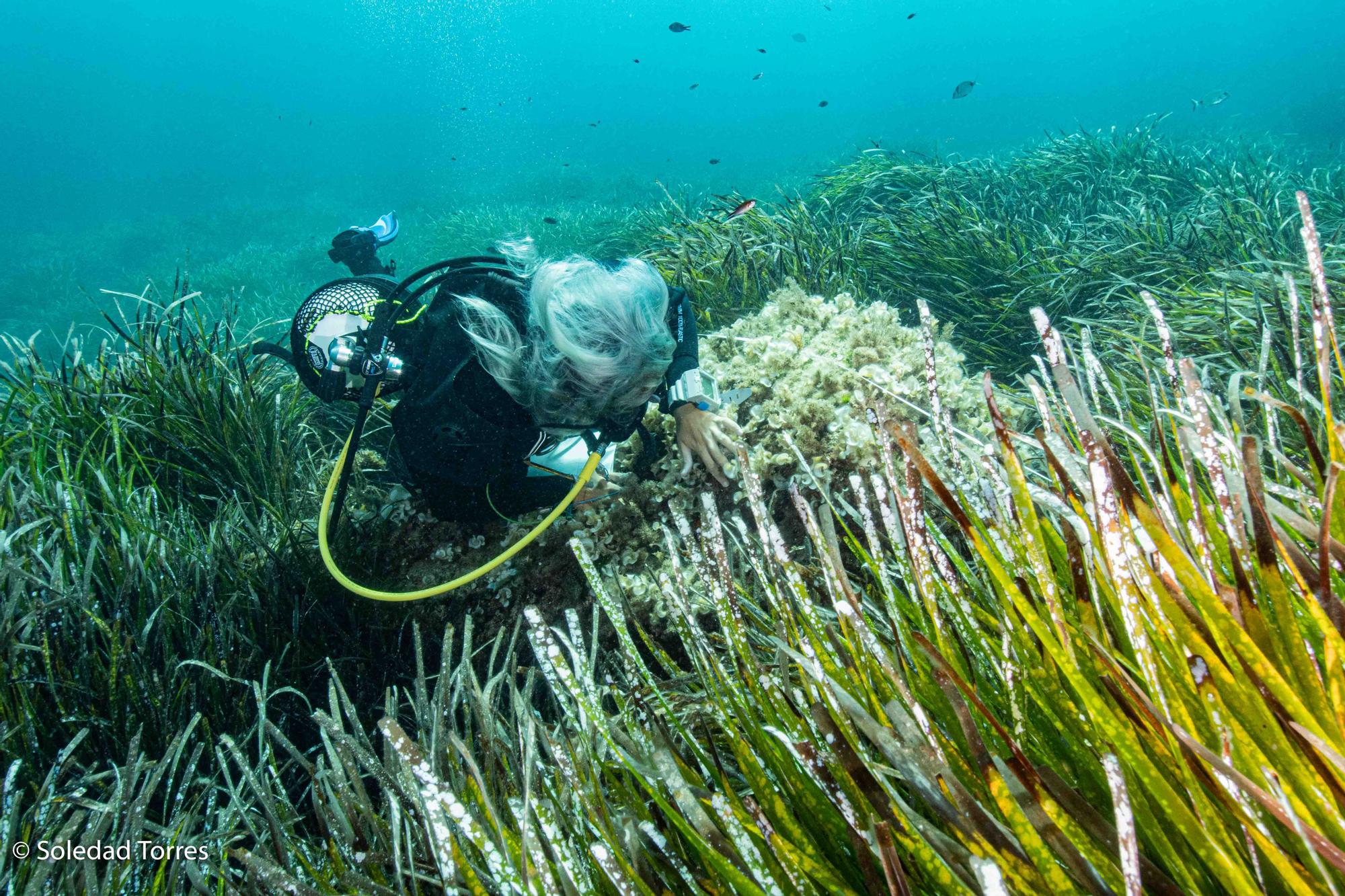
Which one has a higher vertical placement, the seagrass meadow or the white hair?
the white hair

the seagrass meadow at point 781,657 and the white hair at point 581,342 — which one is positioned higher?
the white hair at point 581,342

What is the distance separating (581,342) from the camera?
2449 mm

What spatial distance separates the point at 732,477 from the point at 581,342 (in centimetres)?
102

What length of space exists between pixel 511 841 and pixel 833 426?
2.39 meters

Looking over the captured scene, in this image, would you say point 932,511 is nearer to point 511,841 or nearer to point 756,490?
point 756,490

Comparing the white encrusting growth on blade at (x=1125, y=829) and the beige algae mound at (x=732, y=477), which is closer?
the white encrusting growth on blade at (x=1125, y=829)

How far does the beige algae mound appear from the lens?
3119 mm

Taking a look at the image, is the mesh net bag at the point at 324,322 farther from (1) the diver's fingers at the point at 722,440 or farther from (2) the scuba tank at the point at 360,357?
(1) the diver's fingers at the point at 722,440

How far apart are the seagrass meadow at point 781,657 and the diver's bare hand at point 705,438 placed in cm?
16

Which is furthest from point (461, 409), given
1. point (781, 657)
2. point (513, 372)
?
point (781, 657)

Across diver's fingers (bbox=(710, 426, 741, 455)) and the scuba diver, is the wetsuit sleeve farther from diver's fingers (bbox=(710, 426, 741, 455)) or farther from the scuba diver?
diver's fingers (bbox=(710, 426, 741, 455))

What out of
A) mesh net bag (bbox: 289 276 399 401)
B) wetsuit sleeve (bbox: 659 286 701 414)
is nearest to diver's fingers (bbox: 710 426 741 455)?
wetsuit sleeve (bbox: 659 286 701 414)

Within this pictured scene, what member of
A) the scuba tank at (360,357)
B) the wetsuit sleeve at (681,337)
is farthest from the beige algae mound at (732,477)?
the wetsuit sleeve at (681,337)

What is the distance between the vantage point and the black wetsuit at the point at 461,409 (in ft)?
9.16
